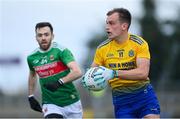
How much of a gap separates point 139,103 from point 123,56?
79 centimetres

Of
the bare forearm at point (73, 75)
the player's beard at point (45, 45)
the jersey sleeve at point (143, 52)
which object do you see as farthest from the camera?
the player's beard at point (45, 45)

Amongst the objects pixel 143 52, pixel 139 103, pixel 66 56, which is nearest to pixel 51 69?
pixel 66 56

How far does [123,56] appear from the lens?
36.2 feet

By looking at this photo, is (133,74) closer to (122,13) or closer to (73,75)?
(122,13)

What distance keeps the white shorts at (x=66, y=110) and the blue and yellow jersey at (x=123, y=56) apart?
4.75 feet

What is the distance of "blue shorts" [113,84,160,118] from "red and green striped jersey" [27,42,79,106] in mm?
1378

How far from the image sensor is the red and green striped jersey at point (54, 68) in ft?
40.2

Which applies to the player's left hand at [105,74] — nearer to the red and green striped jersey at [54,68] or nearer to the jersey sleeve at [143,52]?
the jersey sleeve at [143,52]

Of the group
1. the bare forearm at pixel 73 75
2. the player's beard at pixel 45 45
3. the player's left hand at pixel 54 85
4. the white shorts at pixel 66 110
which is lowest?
the white shorts at pixel 66 110

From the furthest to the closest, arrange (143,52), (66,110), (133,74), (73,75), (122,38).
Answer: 1. (66,110)
2. (73,75)
3. (122,38)
4. (143,52)
5. (133,74)

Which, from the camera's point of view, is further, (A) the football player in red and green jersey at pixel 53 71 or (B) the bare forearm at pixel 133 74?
(A) the football player in red and green jersey at pixel 53 71

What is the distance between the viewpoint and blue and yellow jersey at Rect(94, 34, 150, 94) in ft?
36.0

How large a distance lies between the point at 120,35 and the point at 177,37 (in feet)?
197

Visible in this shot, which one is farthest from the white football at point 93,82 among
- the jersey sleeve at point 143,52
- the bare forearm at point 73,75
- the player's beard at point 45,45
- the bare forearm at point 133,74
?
the player's beard at point 45,45
